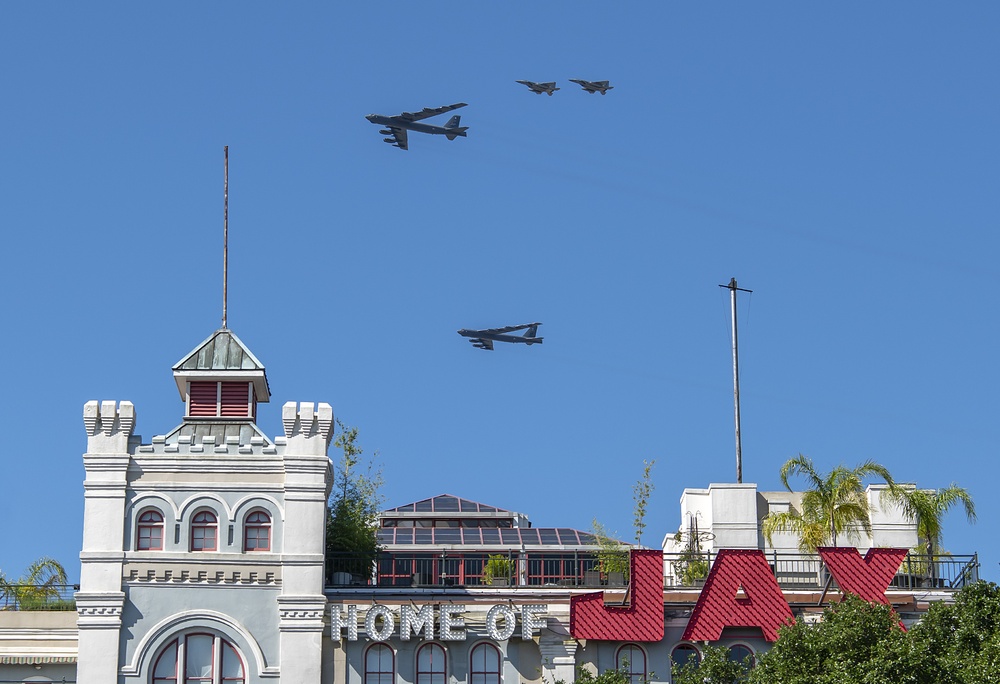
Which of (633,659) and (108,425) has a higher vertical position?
(108,425)

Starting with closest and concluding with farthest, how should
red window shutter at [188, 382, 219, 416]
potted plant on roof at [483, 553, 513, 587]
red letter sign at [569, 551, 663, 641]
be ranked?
red letter sign at [569, 551, 663, 641] < red window shutter at [188, 382, 219, 416] < potted plant on roof at [483, 553, 513, 587]

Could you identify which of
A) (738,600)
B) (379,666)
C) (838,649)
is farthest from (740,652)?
(379,666)

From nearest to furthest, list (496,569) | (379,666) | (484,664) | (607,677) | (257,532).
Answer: (607,677)
(379,666)
(257,532)
(484,664)
(496,569)

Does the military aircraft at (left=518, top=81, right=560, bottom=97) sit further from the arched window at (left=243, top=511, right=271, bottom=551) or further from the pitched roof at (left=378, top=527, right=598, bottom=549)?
the arched window at (left=243, top=511, right=271, bottom=551)

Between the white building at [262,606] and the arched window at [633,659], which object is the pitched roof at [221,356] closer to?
the white building at [262,606]

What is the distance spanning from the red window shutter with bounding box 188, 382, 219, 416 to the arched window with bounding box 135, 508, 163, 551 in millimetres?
4328

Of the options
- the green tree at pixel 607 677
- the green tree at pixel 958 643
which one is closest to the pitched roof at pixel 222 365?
the green tree at pixel 607 677

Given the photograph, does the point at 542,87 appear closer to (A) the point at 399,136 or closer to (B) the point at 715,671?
(A) the point at 399,136

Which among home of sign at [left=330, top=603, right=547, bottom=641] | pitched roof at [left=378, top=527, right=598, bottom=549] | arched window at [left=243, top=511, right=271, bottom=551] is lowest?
home of sign at [left=330, top=603, right=547, bottom=641]

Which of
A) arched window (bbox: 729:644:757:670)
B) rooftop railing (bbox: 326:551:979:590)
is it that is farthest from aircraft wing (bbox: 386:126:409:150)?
arched window (bbox: 729:644:757:670)

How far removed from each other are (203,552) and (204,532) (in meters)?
0.87

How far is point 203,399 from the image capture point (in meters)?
72.2

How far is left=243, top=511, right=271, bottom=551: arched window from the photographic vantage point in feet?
227

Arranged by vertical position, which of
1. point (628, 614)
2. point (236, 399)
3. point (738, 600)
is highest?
point (236, 399)
